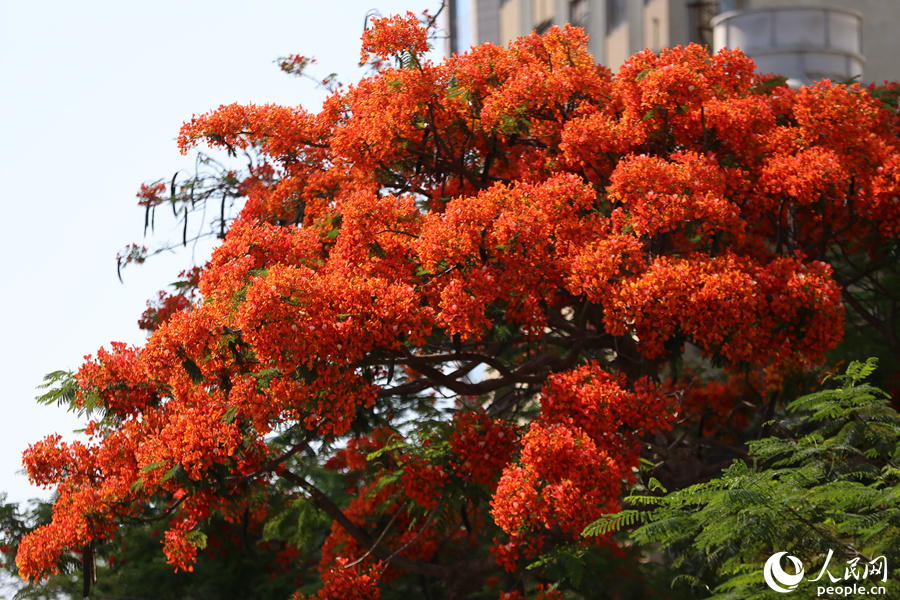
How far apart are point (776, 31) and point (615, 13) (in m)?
8.37

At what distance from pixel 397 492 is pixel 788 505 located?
17.3 feet

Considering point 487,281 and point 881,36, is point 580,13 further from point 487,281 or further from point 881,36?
point 487,281

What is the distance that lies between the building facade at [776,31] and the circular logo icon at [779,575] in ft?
44.7

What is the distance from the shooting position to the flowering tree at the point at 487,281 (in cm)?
774

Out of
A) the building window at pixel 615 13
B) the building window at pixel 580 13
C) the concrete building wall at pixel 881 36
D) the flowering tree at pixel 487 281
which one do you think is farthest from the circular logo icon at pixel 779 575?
the building window at pixel 580 13

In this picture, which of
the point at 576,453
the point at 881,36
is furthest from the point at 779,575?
the point at 881,36

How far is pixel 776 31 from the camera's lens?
60.5ft

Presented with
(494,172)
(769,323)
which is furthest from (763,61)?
(769,323)

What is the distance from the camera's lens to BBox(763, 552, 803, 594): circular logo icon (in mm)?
5523

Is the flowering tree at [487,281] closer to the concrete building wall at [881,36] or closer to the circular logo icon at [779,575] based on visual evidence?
the circular logo icon at [779,575]

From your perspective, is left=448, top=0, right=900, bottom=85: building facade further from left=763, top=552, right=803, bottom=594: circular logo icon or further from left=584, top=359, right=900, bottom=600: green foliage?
left=763, top=552, right=803, bottom=594: circular logo icon

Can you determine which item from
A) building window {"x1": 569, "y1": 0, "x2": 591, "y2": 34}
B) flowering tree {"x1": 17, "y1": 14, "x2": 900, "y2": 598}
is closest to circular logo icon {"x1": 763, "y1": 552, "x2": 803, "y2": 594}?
flowering tree {"x1": 17, "y1": 14, "x2": 900, "y2": 598}

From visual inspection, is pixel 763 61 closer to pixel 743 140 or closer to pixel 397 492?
pixel 743 140

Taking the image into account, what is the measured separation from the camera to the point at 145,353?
26.7 ft
